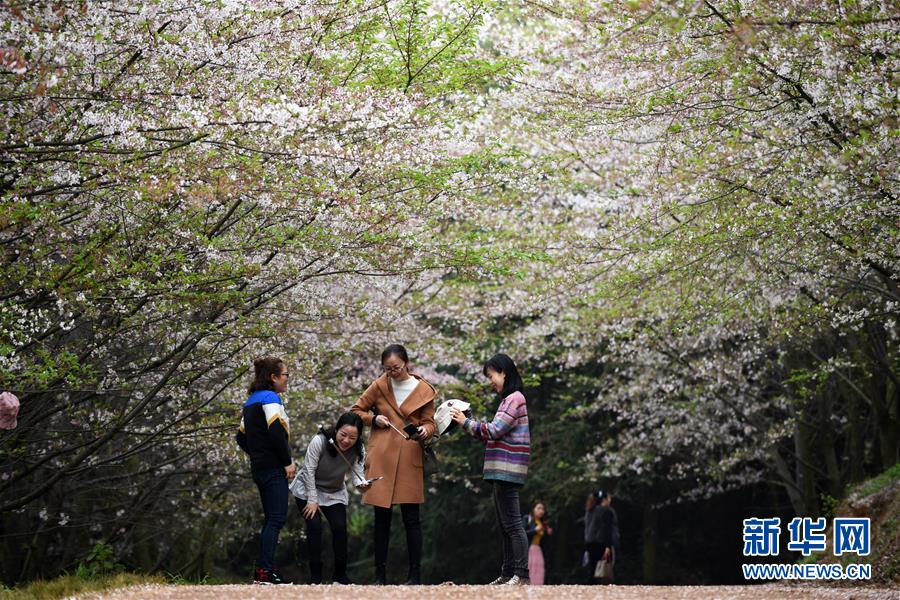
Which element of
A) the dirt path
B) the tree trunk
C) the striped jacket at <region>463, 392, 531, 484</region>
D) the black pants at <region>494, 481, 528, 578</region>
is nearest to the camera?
the dirt path

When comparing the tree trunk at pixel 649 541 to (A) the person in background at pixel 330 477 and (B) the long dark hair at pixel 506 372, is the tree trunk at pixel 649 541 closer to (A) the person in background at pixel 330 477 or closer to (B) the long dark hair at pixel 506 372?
(A) the person in background at pixel 330 477

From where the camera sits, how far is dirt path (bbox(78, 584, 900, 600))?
265 inches

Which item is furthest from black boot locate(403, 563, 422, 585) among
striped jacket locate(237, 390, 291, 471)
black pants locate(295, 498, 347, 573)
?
striped jacket locate(237, 390, 291, 471)

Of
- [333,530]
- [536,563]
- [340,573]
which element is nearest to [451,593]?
[333,530]

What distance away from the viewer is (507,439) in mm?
7914

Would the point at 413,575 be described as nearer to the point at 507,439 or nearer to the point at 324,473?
the point at 324,473

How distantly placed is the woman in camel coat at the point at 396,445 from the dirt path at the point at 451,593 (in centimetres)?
67

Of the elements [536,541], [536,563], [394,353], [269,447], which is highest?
[394,353]

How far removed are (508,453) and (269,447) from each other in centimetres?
174

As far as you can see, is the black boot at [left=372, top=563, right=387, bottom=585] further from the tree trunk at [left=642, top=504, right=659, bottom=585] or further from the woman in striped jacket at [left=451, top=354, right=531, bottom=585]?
the tree trunk at [left=642, top=504, right=659, bottom=585]

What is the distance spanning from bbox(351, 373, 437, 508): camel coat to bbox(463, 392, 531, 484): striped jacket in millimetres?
519

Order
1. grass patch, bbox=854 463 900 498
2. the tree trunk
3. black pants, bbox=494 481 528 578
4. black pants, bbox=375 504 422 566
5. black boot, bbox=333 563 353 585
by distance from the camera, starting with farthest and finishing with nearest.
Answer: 1. the tree trunk
2. grass patch, bbox=854 463 900 498
3. black boot, bbox=333 563 353 585
4. black pants, bbox=375 504 422 566
5. black pants, bbox=494 481 528 578

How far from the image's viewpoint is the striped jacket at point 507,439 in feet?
25.7

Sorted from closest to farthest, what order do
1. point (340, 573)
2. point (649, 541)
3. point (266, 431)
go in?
point (266, 431) → point (340, 573) → point (649, 541)
